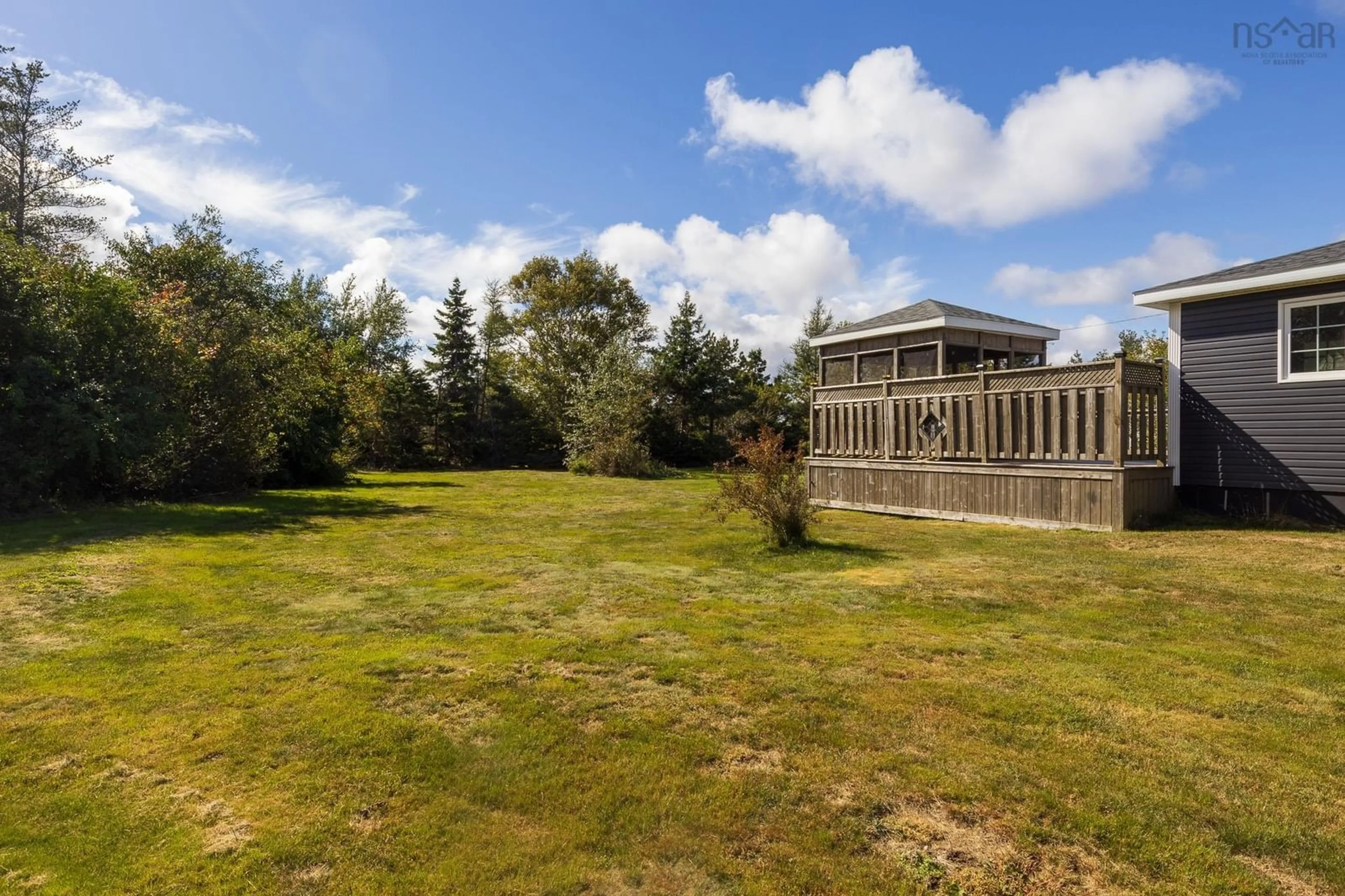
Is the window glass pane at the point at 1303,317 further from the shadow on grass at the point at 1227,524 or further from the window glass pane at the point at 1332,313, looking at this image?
the shadow on grass at the point at 1227,524

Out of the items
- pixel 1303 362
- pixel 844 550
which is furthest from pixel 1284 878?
pixel 1303 362

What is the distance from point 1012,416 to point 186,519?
14241mm

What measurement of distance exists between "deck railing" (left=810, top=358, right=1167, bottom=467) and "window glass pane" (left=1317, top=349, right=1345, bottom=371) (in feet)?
6.31

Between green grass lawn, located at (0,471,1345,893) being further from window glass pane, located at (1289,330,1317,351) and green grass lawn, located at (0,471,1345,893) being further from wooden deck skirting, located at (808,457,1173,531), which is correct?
window glass pane, located at (1289,330,1317,351)

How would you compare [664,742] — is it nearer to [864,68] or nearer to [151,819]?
[151,819]

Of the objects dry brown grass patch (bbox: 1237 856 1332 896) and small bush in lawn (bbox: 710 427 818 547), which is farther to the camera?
small bush in lawn (bbox: 710 427 818 547)

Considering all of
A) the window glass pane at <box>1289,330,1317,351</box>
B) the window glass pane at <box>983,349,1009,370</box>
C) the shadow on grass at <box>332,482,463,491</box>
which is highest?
the window glass pane at <box>983,349,1009,370</box>

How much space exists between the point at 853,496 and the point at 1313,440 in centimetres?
717

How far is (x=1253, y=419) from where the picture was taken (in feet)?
33.8

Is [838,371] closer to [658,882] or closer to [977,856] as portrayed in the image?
[977,856]

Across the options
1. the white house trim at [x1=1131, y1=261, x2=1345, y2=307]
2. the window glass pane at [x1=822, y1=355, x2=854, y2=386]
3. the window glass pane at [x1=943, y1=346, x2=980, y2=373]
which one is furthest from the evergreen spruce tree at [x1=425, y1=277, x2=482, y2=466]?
the white house trim at [x1=1131, y1=261, x2=1345, y2=307]

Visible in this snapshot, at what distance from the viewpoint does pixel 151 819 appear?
2.46 metres

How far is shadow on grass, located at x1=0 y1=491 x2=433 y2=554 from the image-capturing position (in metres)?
8.77

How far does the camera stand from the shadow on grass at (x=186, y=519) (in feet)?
28.8
